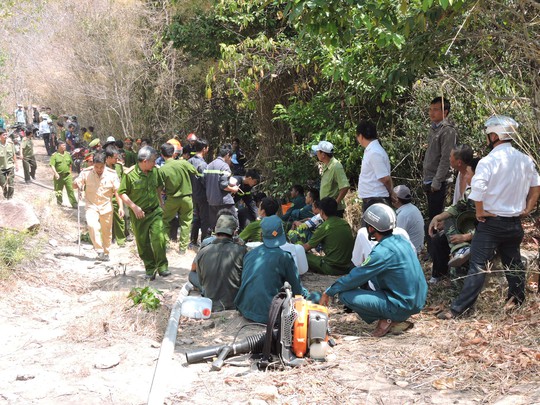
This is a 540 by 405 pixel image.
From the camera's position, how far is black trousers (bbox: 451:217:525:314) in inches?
218

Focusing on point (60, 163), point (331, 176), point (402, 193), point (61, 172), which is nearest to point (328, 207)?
point (331, 176)

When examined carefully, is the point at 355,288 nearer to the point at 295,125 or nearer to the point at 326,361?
the point at 326,361

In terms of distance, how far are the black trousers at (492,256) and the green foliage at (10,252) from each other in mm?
5589

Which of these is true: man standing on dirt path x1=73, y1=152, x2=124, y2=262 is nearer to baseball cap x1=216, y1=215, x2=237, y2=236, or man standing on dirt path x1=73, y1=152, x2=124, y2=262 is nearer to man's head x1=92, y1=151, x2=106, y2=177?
man's head x1=92, y1=151, x2=106, y2=177

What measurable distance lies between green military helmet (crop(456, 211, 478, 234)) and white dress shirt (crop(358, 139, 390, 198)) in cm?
99

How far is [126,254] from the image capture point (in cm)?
1042

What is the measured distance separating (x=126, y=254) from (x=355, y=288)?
5.75 metres

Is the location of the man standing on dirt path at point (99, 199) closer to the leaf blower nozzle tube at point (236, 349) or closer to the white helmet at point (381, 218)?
the leaf blower nozzle tube at point (236, 349)

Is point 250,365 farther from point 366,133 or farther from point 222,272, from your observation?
point 366,133

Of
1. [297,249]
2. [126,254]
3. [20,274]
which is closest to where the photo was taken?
[297,249]

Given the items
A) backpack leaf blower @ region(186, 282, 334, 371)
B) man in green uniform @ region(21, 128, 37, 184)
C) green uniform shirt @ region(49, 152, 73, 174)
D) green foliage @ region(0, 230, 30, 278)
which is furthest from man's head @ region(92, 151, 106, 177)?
man in green uniform @ region(21, 128, 37, 184)

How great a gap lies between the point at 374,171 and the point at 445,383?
313 centimetres

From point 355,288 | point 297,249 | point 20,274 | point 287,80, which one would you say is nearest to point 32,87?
point 287,80

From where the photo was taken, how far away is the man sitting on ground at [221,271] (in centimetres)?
664
